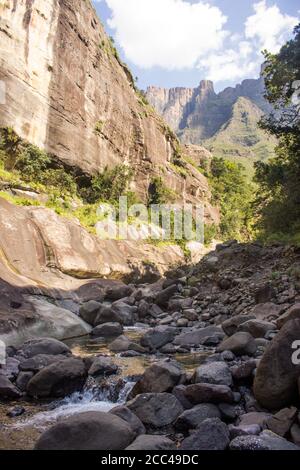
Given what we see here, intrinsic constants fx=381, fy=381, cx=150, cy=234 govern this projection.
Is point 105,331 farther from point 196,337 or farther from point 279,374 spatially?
point 279,374

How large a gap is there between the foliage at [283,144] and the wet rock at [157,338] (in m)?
8.02

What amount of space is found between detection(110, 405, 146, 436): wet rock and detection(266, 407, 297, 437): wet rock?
67.6 inches

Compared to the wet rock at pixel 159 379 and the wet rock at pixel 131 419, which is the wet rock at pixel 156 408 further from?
the wet rock at pixel 159 379

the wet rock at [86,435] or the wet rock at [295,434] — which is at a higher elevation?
the wet rock at [86,435]

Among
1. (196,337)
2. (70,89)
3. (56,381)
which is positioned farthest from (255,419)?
(70,89)

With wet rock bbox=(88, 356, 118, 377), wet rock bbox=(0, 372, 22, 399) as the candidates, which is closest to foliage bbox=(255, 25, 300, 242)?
wet rock bbox=(88, 356, 118, 377)

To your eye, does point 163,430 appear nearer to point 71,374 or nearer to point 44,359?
point 71,374

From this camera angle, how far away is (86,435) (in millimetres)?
4527

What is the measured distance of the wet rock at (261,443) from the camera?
4.40 meters

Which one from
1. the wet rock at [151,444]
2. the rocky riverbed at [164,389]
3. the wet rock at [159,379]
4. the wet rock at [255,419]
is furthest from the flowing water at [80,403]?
the wet rock at [255,419]

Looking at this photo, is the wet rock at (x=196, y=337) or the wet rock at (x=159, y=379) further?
the wet rock at (x=196, y=337)

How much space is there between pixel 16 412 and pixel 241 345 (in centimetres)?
461
